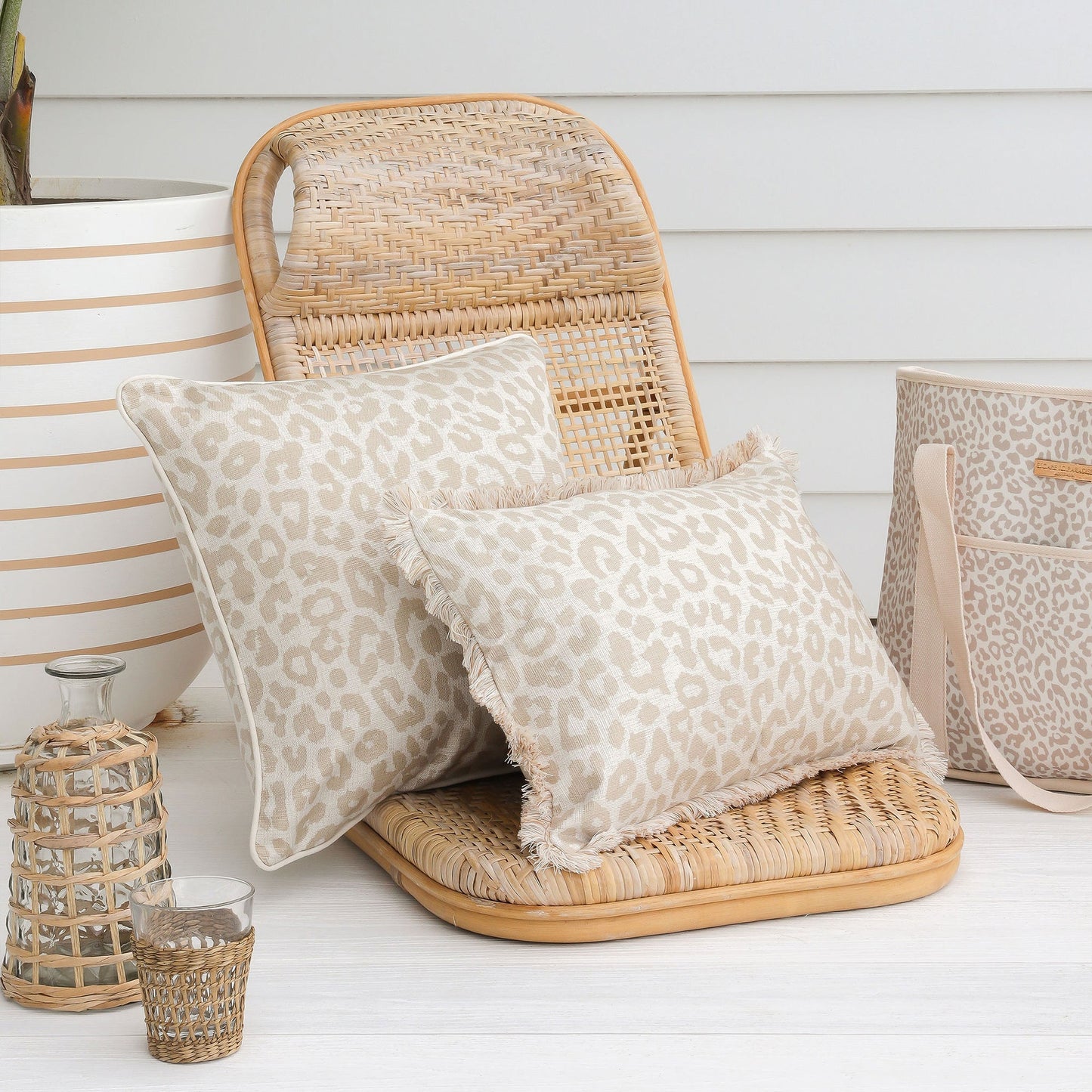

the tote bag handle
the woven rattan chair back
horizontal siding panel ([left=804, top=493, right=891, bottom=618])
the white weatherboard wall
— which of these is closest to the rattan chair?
the woven rattan chair back

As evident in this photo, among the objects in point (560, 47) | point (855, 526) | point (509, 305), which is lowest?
point (855, 526)

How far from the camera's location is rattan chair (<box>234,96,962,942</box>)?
1073mm

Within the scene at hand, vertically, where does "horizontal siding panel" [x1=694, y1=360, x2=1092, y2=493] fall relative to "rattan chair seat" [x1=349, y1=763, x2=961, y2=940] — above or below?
above

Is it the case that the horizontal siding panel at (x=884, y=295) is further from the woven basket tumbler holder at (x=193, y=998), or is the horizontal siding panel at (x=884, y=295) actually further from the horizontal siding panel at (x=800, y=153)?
the woven basket tumbler holder at (x=193, y=998)

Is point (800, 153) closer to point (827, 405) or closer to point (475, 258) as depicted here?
point (827, 405)

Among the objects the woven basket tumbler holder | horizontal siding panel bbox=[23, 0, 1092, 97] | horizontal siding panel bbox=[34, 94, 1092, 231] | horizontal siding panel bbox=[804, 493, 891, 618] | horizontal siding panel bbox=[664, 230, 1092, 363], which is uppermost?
horizontal siding panel bbox=[23, 0, 1092, 97]

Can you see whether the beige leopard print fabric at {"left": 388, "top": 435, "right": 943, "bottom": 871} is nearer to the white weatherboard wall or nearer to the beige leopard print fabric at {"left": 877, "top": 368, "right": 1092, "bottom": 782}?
the beige leopard print fabric at {"left": 877, "top": 368, "right": 1092, "bottom": 782}

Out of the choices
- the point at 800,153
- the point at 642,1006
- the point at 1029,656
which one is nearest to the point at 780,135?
the point at 800,153

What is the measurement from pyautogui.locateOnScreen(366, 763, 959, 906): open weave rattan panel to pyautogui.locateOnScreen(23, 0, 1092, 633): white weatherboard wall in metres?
0.77

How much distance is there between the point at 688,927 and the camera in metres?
1.03

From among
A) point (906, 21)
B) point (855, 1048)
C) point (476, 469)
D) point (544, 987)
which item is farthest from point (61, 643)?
point (906, 21)

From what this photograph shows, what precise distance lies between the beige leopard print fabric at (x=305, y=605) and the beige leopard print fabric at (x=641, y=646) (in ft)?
0.18

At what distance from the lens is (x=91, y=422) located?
1289mm

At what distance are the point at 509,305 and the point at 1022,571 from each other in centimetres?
59
